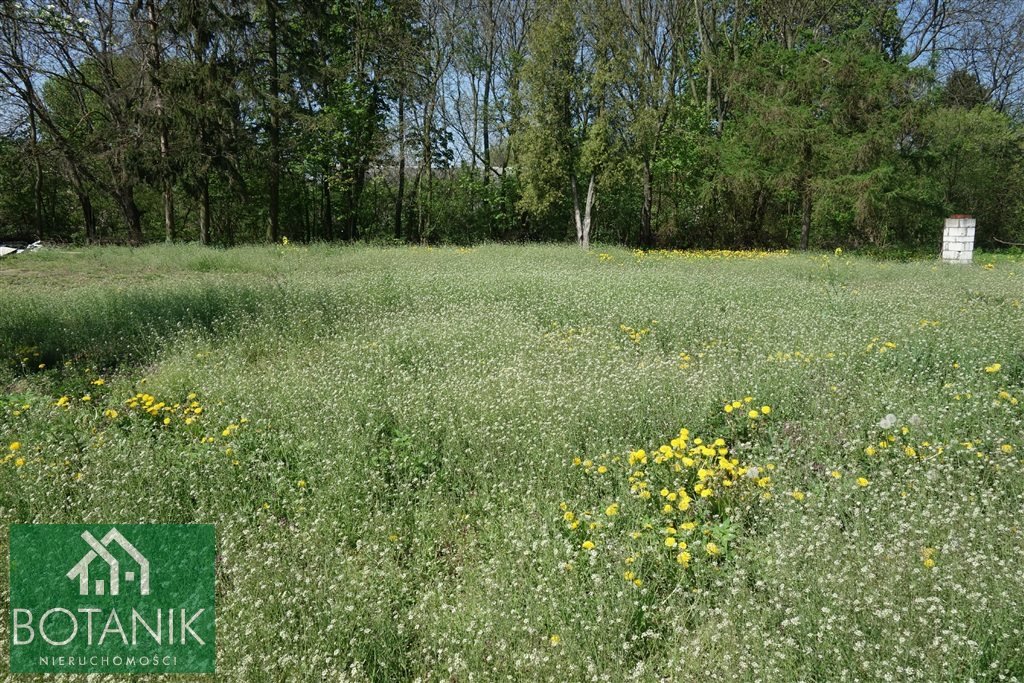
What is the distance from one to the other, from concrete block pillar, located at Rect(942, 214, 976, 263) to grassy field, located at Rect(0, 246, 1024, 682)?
Result: 37.9 feet

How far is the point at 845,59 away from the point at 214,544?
79.7 ft

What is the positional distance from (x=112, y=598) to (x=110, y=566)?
0.25 meters

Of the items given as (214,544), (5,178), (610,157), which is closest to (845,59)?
(610,157)

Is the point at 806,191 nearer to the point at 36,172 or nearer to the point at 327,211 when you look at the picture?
the point at 327,211

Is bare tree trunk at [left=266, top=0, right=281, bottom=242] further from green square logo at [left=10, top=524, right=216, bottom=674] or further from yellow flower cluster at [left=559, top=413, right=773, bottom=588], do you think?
yellow flower cluster at [left=559, top=413, right=773, bottom=588]

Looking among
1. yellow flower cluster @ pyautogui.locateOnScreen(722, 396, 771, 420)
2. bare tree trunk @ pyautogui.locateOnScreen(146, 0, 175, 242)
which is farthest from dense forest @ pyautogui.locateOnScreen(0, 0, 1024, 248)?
yellow flower cluster @ pyautogui.locateOnScreen(722, 396, 771, 420)

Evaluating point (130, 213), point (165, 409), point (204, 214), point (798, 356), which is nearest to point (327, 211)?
point (204, 214)

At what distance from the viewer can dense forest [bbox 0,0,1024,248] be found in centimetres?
2069

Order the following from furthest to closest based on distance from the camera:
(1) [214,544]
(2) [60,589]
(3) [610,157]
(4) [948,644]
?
(3) [610,157] → (1) [214,544] → (2) [60,589] → (4) [948,644]

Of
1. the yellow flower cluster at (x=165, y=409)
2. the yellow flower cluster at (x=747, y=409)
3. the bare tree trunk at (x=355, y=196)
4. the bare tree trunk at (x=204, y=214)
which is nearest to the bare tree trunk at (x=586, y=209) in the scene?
the bare tree trunk at (x=355, y=196)

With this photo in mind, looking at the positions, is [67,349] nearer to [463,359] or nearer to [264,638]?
[463,359]

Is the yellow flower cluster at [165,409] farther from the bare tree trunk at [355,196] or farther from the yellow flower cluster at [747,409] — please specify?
the bare tree trunk at [355,196]

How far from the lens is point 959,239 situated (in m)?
17.3

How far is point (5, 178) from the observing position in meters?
28.7
